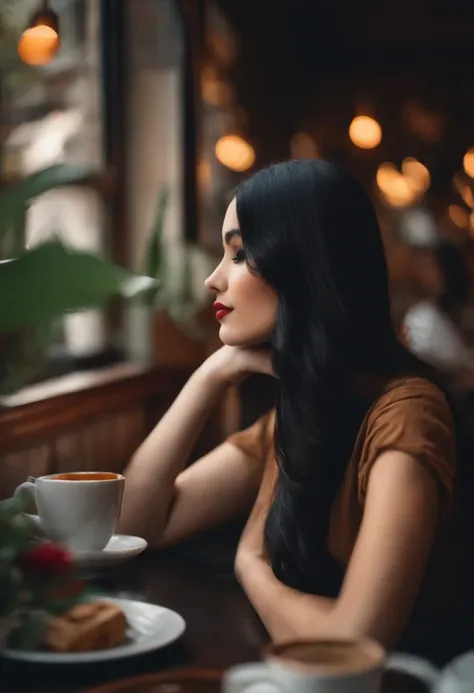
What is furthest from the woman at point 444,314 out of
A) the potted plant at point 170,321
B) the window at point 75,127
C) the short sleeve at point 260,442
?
the short sleeve at point 260,442

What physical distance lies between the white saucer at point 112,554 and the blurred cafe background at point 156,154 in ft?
0.60

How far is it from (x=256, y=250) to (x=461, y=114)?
16.4 ft

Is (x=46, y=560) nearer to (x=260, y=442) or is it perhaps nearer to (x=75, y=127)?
(x=260, y=442)

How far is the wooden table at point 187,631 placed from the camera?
96 cm

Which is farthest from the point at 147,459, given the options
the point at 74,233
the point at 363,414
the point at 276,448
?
the point at 74,233

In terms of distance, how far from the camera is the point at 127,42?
2.92 meters

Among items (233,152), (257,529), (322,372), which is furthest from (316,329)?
(233,152)

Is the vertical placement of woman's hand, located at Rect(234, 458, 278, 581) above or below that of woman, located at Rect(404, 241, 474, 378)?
above

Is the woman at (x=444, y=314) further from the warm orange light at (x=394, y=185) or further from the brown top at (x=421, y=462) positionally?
the brown top at (x=421, y=462)

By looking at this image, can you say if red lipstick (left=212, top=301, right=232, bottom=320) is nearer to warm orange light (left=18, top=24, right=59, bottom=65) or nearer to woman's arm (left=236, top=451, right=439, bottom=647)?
woman's arm (left=236, top=451, right=439, bottom=647)

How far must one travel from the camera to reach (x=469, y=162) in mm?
6203

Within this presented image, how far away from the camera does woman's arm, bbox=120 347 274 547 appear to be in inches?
61.9

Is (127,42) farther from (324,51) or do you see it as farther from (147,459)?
Answer: (324,51)

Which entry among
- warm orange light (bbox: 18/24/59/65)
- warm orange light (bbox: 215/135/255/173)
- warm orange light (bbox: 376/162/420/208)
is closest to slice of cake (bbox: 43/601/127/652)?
warm orange light (bbox: 18/24/59/65)
